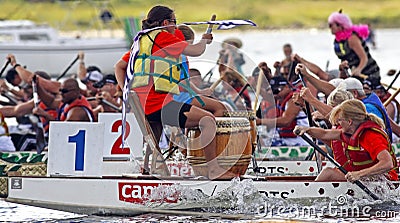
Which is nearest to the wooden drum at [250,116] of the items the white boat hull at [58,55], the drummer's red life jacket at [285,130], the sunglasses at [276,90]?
the drummer's red life jacket at [285,130]

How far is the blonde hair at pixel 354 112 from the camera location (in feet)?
32.1

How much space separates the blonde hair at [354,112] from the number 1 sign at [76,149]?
93.7 inches

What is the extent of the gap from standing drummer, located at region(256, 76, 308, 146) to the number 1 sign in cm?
395

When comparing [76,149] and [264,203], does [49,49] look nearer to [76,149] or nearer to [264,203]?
[76,149]

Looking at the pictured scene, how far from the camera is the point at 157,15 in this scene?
33.3ft

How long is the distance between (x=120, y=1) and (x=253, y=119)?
4520 centimetres

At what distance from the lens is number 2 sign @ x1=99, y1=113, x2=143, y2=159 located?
37.7ft

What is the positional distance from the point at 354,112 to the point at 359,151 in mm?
434

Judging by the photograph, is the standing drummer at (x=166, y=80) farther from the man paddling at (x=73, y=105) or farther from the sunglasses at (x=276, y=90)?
the sunglasses at (x=276, y=90)

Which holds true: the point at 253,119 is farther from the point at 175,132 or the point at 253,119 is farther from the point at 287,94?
the point at 287,94

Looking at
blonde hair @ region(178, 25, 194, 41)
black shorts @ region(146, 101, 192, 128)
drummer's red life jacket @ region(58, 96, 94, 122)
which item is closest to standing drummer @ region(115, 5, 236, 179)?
black shorts @ region(146, 101, 192, 128)

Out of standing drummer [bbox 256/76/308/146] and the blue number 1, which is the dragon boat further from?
standing drummer [bbox 256/76/308/146]

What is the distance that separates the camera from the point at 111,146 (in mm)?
11914

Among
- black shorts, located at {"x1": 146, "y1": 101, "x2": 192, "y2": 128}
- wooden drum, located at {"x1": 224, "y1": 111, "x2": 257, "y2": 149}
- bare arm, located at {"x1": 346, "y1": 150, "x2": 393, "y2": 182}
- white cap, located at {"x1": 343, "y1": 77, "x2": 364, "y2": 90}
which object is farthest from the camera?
white cap, located at {"x1": 343, "y1": 77, "x2": 364, "y2": 90}
